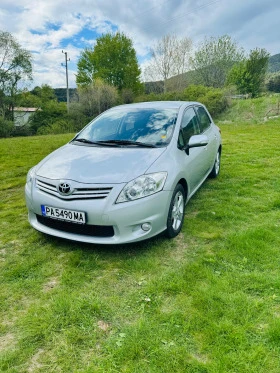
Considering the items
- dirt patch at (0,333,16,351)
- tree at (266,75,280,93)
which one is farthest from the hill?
dirt patch at (0,333,16,351)

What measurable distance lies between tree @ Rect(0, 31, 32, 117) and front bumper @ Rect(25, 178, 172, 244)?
2657 centimetres

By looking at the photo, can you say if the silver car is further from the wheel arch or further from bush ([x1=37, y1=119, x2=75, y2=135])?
bush ([x1=37, y1=119, x2=75, y2=135])

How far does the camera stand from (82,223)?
92.9 inches

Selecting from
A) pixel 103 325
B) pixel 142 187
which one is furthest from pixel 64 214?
pixel 103 325

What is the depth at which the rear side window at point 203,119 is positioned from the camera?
416 centimetres

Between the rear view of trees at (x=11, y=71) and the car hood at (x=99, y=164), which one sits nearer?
the car hood at (x=99, y=164)

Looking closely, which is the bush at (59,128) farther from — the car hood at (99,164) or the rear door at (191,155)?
the car hood at (99,164)

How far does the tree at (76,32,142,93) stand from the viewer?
33.4m

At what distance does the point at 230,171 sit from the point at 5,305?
4.72 m

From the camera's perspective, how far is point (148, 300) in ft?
6.55

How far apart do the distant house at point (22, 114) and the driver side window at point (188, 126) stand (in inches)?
972

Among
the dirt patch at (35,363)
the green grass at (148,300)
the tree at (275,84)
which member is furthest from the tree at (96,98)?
the dirt patch at (35,363)

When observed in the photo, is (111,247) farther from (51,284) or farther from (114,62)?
(114,62)

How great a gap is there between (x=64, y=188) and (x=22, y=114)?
1093 inches
